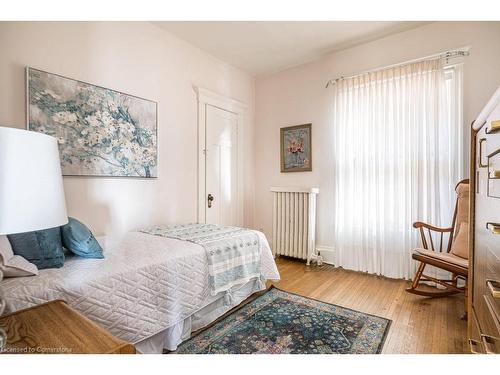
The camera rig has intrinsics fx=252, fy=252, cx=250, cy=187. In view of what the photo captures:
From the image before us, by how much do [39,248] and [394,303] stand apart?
261 cm

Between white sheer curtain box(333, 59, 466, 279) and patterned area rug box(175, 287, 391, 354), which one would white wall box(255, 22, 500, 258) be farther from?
patterned area rug box(175, 287, 391, 354)

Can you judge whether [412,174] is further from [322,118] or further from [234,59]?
[234,59]

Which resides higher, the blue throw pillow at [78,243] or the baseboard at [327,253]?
the blue throw pillow at [78,243]

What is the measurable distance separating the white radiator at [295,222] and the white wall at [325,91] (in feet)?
0.64

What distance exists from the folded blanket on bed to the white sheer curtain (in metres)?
1.37

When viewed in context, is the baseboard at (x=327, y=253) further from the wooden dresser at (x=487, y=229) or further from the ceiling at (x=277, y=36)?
the ceiling at (x=277, y=36)

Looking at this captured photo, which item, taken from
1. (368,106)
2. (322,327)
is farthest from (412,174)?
(322,327)

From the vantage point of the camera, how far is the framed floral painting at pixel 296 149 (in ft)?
11.1

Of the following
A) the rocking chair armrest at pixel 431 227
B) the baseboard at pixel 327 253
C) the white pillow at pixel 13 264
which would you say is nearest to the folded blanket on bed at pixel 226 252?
the white pillow at pixel 13 264

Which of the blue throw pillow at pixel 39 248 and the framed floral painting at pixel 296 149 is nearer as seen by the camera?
the blue throw pillow at pixel 39 248

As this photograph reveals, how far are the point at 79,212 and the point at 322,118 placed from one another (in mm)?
2862

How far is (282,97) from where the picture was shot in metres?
3.64

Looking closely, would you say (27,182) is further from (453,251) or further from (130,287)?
(453,251)
